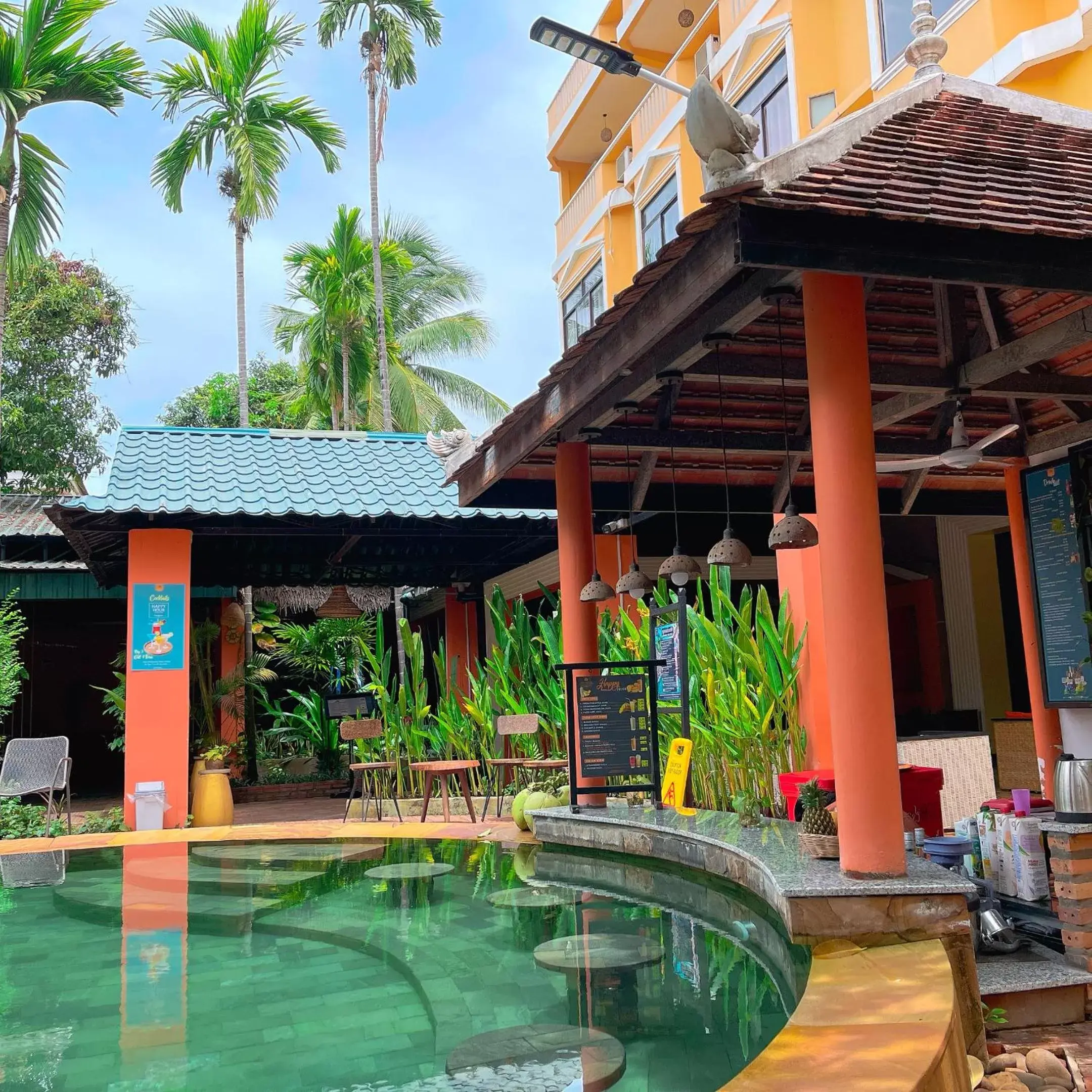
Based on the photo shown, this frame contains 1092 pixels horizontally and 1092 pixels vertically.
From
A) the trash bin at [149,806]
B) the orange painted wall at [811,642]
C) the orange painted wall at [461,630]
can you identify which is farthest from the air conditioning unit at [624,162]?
the trash bin at [149,806]

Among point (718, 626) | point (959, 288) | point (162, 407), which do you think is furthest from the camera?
point (162, 407)

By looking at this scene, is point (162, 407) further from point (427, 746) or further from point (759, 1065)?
point (759, 1065)

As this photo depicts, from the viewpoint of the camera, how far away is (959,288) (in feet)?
18.6

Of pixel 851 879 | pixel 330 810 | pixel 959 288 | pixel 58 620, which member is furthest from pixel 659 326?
pixel 58 620

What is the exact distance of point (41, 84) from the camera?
46.6ft

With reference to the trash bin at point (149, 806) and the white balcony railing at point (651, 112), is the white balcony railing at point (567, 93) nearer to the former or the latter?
the white balcony railing at point (651, 112)

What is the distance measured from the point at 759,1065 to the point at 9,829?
887cm

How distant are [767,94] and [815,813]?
1003cm

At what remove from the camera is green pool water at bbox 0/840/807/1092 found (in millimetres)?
3225

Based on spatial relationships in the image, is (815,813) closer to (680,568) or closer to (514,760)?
(680,568)

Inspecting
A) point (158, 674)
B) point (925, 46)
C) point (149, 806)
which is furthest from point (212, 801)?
point (925, 46)

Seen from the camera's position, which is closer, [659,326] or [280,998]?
[280,998]

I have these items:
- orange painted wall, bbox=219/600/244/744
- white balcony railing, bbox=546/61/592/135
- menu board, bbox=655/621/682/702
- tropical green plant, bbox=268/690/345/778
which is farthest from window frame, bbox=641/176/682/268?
menu board, bbox=655/621/682/702

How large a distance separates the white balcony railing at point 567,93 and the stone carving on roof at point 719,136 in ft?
48.0
